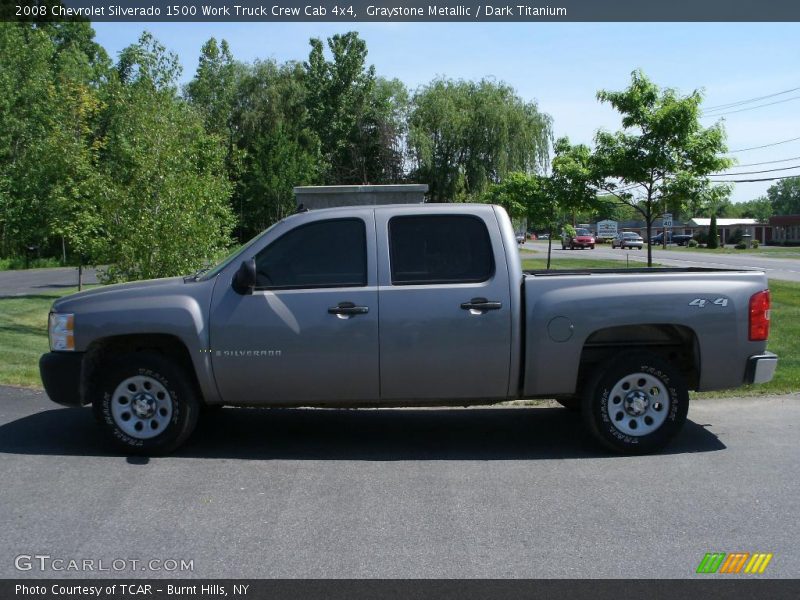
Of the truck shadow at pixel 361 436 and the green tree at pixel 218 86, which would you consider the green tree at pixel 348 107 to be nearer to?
the green tree at pixel 218 86

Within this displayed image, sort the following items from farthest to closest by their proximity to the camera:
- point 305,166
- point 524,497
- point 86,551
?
→ 1. point 305,166
2. point 524,497
3. point 86,551

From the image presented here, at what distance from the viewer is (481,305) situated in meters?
6.29

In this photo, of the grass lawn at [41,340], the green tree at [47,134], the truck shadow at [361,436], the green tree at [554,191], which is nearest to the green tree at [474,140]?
the green tree at [554,191]

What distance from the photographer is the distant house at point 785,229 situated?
303 feet

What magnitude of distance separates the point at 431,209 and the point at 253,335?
1.77 meters

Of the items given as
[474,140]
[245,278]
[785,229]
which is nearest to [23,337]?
[245,278]

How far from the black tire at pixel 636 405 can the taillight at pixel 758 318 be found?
2.25 feet

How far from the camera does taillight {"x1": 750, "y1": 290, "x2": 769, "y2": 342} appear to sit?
252 inches

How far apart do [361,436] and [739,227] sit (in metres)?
105

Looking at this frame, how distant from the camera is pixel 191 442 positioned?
6.94 m

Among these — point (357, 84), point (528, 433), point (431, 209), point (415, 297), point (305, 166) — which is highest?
point (357, 84)

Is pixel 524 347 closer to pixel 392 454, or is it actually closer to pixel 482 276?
pixel 482 276

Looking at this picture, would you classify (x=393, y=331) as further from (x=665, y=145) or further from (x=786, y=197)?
(x=786, y=197)

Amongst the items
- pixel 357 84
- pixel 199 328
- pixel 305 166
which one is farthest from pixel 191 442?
pixel 357 84
